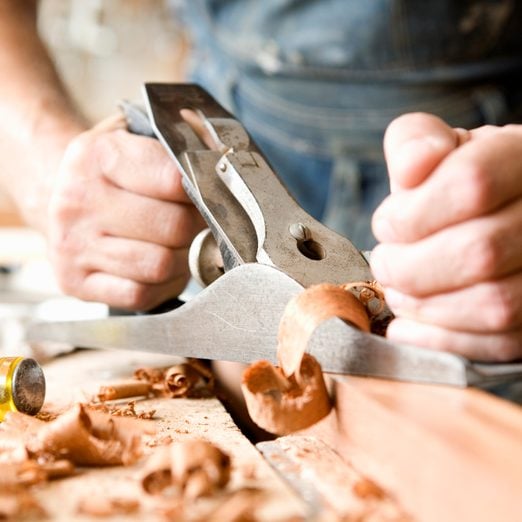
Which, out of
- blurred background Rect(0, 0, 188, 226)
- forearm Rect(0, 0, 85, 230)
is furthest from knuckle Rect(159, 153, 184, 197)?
blurred background Rect(0, 0, 188, 226)

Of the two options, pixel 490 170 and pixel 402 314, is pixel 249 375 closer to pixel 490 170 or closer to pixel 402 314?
pixel 402 314

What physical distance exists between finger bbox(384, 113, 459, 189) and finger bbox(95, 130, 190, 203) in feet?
1.84

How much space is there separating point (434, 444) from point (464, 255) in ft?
0.68

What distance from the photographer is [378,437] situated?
26.7 inches

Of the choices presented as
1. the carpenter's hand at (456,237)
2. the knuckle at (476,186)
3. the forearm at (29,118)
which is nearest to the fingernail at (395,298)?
the carpenter's hand at (456,237)

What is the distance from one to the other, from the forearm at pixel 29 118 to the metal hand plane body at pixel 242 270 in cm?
39

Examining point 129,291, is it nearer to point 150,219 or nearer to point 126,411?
point 150,219

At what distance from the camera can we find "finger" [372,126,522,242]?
0.71 m

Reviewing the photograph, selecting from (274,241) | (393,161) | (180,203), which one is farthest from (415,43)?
(393,161)

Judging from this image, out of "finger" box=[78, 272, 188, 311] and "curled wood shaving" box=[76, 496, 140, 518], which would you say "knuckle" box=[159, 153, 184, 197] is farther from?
"curled wood shaving" box=[76, 496, 140, 518]

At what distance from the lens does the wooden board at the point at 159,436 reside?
626mm

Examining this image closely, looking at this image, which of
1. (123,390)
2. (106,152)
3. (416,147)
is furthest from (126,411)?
(106,152)

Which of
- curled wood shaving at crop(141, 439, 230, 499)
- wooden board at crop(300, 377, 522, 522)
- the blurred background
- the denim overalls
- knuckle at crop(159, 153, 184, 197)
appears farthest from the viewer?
the blurred background

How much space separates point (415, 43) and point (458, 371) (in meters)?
1.16
